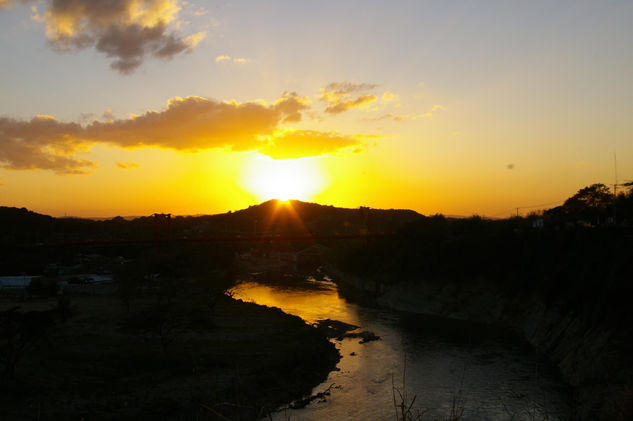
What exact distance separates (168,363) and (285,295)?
24429mm

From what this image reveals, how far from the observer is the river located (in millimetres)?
14578

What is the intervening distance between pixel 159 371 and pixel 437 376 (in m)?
10.5

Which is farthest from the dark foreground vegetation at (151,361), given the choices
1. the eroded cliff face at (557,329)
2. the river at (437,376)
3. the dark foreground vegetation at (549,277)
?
the dark foreground vegetation at (549,277)

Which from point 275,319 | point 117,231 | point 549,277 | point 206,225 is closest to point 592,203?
point 549,277

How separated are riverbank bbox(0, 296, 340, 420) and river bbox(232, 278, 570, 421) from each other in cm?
131

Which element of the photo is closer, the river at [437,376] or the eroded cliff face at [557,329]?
the eroded cliff face at [557,329]

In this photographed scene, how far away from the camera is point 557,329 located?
2264cm

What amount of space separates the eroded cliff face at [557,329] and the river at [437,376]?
2.56 feet

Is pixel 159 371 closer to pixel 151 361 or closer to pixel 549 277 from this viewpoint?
pixel 151 361

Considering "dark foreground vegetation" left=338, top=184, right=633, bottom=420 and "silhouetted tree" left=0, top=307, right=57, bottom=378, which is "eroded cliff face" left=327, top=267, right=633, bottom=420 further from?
"silhouetted tree" left=0, top=307, right=57, bottom=378

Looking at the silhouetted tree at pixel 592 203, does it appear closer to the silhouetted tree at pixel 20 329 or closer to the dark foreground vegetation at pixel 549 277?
the dark foreground vegetation at pixel 549 277

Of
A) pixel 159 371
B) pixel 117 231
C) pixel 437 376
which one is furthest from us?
pixel 117 231

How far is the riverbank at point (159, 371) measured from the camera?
13914mm

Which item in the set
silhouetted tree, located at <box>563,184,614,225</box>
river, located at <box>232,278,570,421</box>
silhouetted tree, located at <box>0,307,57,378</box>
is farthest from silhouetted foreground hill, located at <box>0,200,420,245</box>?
silhouetted tree, located at <box>0,307,57,378</box>
